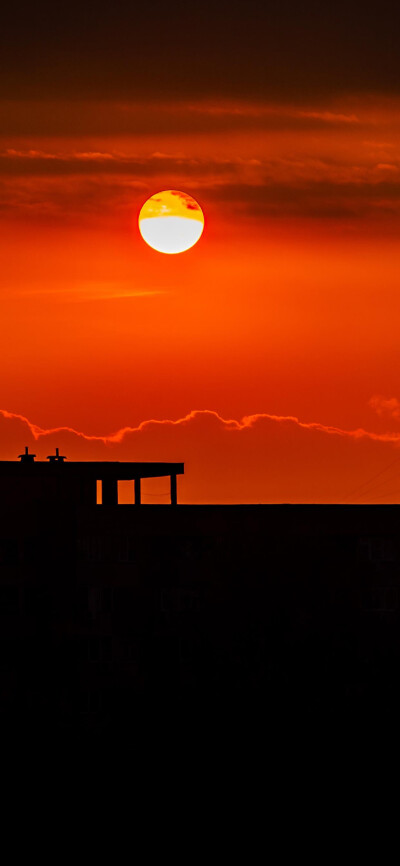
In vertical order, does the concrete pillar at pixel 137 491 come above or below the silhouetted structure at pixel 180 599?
above

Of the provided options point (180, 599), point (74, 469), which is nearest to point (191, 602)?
point (180, 599)

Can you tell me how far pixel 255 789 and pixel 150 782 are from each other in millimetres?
5183

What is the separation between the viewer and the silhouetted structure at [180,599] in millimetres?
74375

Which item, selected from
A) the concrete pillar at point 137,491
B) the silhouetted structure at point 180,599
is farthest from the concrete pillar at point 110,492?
the silhouetted structure at point 180,599

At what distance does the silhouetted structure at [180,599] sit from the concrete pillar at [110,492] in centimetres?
779

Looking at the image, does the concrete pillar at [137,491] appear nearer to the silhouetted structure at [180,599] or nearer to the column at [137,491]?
the column at [137,491]

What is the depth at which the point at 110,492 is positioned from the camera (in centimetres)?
8419

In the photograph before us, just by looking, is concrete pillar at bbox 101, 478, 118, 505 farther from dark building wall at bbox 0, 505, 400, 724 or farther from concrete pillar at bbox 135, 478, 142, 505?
dark building wall at bbox 0, 505, 400, 724

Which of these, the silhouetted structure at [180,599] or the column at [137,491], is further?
the column at [137,491]

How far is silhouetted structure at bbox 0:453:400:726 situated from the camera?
7438 centimetres

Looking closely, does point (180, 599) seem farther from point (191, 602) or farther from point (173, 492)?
point (173, 492)

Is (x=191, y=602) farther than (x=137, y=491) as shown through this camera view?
No

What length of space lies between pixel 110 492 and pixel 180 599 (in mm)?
10830

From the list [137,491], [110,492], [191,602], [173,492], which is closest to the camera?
[191,602]
